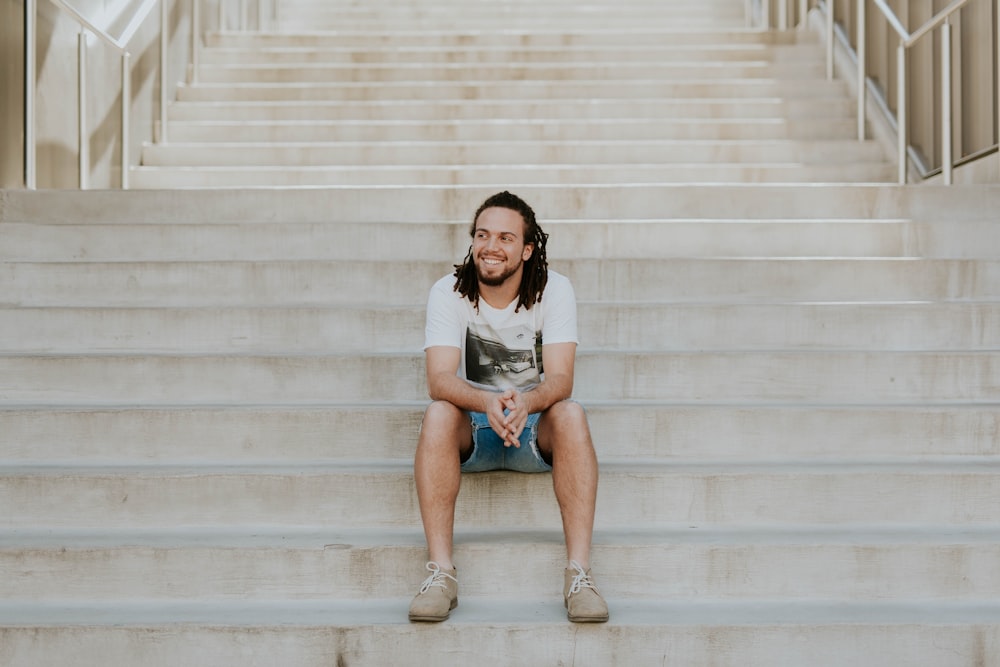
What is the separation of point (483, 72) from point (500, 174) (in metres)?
1.60

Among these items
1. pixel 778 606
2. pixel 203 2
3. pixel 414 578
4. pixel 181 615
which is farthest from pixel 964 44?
pixel 203 2

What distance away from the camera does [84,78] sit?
16.7ft

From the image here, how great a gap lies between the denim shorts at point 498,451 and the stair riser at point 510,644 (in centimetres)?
47

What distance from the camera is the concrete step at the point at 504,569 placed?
8.67ft

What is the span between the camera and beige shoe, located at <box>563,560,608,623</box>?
2.43 m

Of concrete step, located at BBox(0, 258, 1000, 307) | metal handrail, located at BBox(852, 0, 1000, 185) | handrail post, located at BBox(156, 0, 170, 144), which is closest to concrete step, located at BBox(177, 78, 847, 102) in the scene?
handrail post, located at BBox(156, 0, 170, 144)

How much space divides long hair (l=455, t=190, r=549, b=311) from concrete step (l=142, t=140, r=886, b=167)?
8.76 ft

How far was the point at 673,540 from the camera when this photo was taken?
2.72 m

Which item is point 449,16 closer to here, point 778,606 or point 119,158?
point 119,158

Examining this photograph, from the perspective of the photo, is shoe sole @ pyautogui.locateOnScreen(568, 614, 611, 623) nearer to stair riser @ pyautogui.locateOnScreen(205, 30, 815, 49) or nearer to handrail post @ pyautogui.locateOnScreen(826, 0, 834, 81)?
handrail post @ pyautogui.locateOnScreen(826, 0, 834, 81)

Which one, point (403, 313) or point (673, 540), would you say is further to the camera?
point (403, 313)

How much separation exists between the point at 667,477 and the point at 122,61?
4115 mm

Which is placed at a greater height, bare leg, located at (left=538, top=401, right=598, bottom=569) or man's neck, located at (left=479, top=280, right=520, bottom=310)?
man's neck, located at (left=479, top=280, right=520, bottom=310)

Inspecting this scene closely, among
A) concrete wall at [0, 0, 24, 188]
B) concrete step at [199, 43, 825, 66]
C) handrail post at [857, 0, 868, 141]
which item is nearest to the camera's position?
concrete wall at [0, 0, 24, 188]
